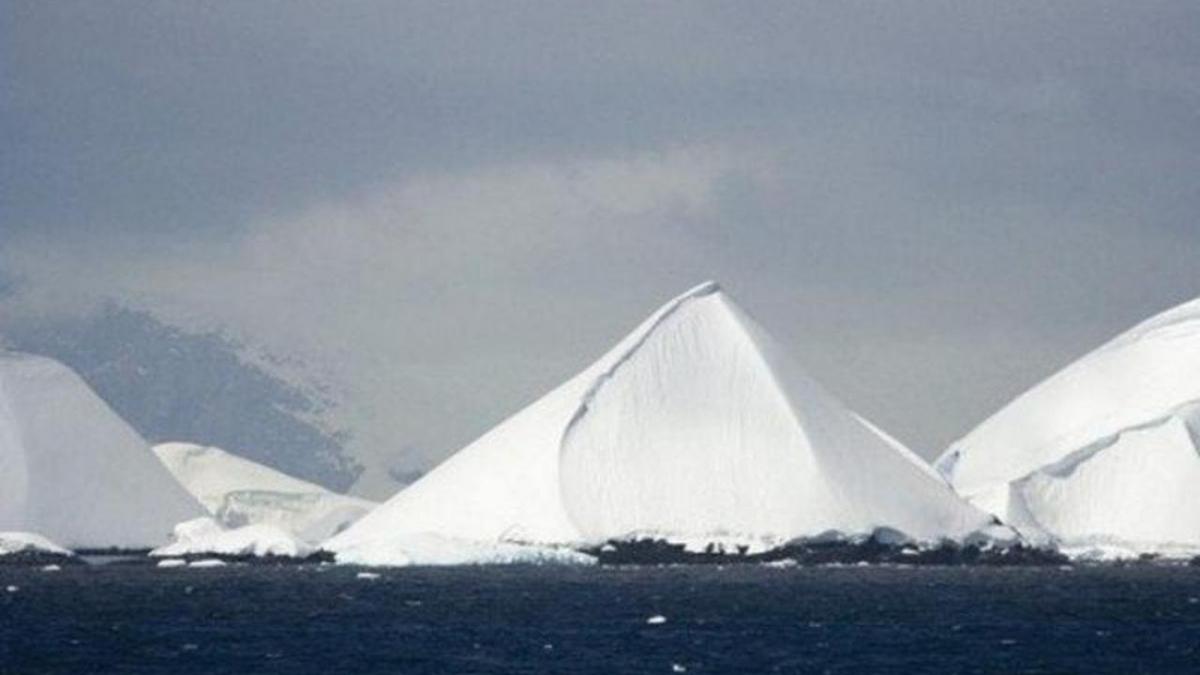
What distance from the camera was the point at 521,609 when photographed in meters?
109

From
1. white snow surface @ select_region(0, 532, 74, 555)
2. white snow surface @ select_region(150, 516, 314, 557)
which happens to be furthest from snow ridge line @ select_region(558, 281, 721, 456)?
white snow surface @ select_region(0, 532, 74, 555)

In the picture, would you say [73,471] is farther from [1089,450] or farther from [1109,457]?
[1109,457]

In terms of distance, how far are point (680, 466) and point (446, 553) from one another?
12.6 metres

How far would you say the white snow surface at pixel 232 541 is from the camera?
150 meters

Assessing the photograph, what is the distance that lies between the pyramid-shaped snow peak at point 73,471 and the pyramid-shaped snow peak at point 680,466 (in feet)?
63.1

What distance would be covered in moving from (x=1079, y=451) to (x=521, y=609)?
6945cm

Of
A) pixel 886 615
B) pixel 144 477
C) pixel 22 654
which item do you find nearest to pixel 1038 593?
pixel 886 615

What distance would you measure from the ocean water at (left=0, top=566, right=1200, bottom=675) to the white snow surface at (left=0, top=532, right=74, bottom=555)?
10238 millimetres

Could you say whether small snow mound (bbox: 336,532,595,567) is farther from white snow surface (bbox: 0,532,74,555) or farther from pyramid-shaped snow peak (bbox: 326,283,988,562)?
white snow surface (bbox: 0,532,74,555)

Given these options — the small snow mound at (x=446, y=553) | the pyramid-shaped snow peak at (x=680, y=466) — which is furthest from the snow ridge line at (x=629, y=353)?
the small snow mound at (x=446, y=553)

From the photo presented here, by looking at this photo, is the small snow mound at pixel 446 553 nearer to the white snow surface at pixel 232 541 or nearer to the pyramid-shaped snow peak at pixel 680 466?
the pyramid-shaped snow peak at pixel 680 466

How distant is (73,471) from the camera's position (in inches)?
6698

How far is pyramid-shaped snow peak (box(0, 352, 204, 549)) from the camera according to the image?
167 m

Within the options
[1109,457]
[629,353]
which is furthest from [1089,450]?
[629,353]
